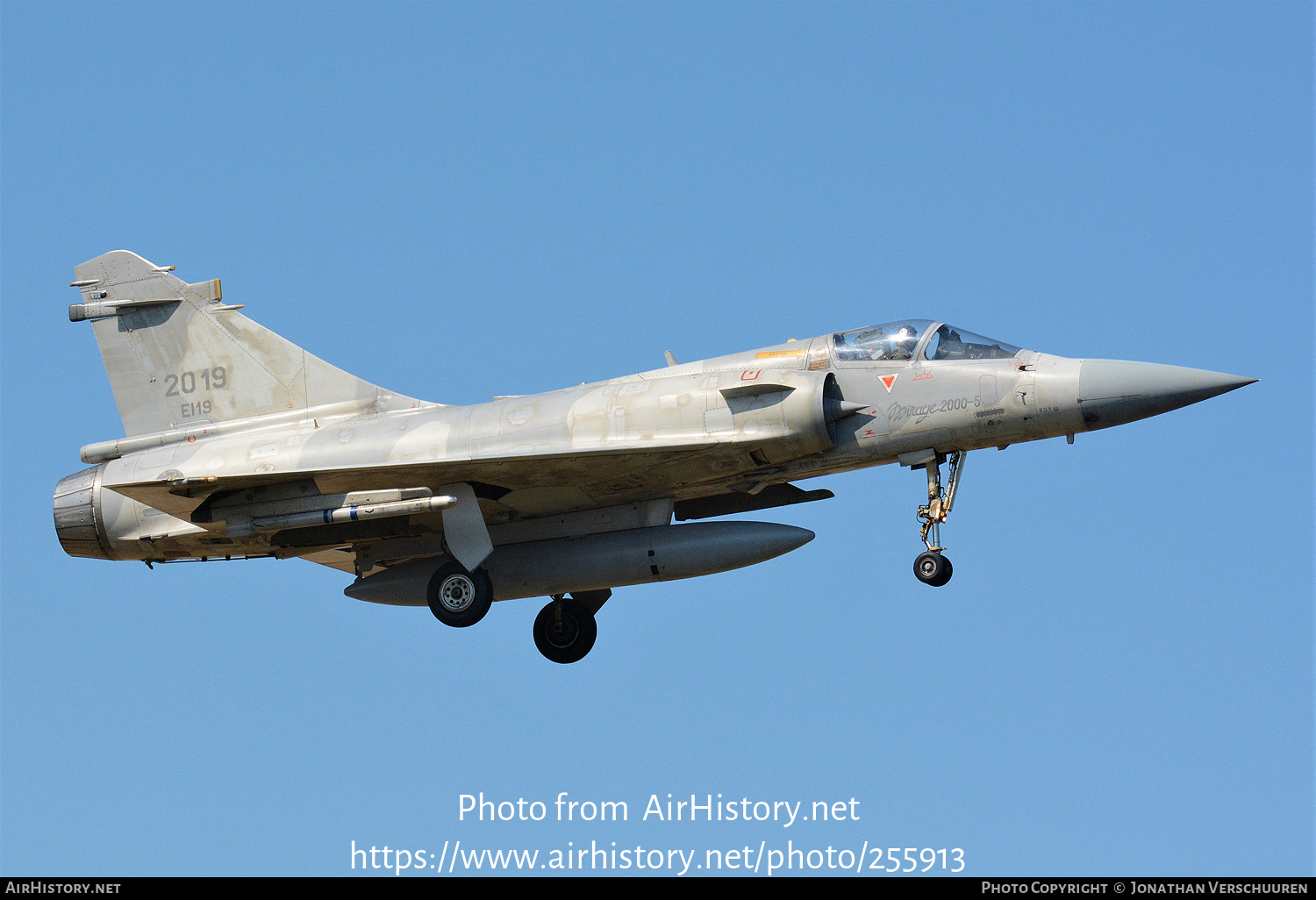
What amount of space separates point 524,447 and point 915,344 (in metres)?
4.83

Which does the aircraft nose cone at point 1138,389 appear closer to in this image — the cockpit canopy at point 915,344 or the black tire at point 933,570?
the cockpit canopy at point 915,344

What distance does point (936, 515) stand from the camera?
18688 mm

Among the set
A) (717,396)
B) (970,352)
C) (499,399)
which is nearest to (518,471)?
(499,399)

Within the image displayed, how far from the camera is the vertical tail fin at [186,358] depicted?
20984mm

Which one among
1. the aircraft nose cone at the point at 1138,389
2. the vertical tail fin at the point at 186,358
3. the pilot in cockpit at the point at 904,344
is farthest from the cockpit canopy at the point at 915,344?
the vertical tail fin at the point at 186,358

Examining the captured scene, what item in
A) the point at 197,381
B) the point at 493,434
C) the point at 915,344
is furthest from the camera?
the point at 197,381

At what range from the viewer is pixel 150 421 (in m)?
21.2

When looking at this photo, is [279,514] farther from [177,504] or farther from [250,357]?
[250,357]

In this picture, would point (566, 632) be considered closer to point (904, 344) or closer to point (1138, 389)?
point (904, 344)

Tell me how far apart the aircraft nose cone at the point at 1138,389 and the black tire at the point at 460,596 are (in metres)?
7.53

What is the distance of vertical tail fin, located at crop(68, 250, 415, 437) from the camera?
21.0 metres

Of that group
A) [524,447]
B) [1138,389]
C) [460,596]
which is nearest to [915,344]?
[1138,389]

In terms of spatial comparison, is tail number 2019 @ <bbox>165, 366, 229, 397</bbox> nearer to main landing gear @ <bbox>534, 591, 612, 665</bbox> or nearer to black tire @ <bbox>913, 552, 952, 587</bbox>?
main landing gear @ <bbox>534, 591, 612, 665</bbox>

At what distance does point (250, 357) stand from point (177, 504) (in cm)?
240
